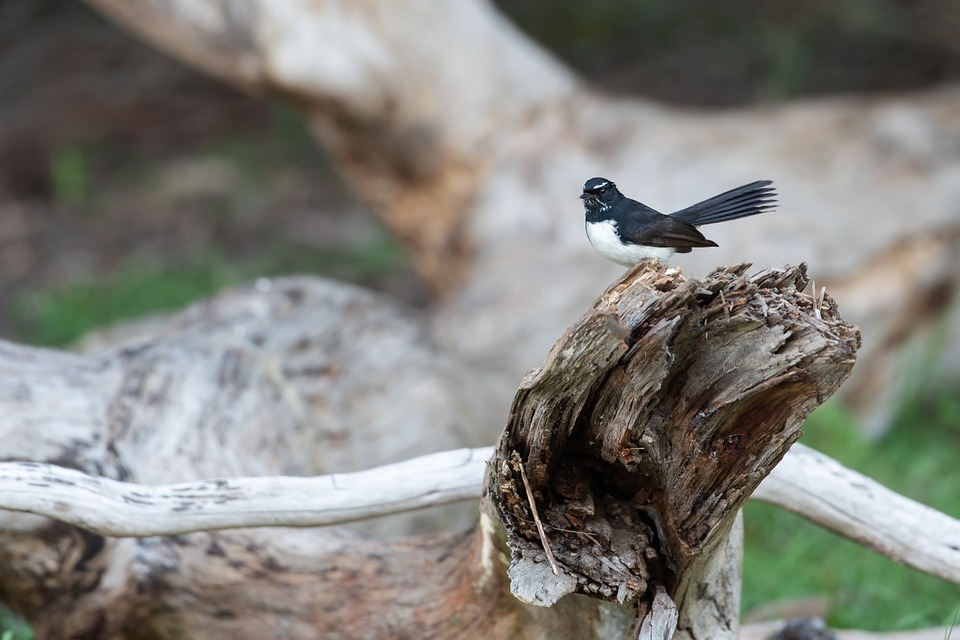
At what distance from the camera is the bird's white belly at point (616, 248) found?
281 centimetres

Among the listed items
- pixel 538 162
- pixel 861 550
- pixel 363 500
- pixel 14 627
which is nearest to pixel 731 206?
pixel 363 500

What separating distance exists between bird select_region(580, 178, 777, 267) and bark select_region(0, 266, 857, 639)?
50 centimetres

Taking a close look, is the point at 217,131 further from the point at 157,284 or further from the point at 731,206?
the point at 731,206

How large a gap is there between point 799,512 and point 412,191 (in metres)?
3.83

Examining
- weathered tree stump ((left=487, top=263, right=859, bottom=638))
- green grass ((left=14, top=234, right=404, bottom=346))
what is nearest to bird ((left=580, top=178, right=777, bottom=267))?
weathered tree stump ((left=487, top=263, right=859, bottom=638))

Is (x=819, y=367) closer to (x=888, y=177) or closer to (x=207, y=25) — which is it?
(x=888, y=177)

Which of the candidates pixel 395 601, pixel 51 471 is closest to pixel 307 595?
pixel 395 601

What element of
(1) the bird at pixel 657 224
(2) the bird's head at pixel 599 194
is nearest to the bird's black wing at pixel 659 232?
(1) the bird at pixel 657 224

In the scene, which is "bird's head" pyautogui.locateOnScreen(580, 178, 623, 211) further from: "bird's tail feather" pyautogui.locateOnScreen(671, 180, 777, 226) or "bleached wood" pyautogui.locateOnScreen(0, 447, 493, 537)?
"bleached wood" pyautogui.locateOnScreen(0, 447, 493, 537)

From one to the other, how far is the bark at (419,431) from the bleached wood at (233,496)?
0.11 feet

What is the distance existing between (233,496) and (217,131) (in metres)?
7.25

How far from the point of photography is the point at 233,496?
2779mm

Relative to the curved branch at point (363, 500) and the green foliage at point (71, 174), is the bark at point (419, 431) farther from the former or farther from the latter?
the green foliage at point (71, 174)

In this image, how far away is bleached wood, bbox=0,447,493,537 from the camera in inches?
106
